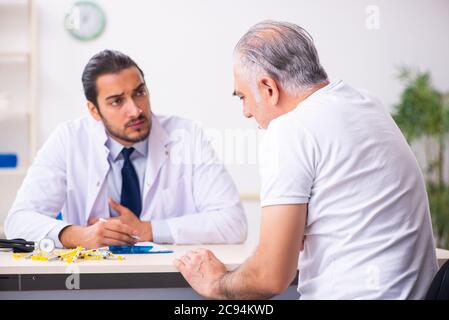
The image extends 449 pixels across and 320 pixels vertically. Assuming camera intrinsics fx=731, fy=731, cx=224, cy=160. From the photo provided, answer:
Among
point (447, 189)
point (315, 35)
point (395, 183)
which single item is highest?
point (315, 35)

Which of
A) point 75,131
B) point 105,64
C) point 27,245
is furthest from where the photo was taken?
point 75,131

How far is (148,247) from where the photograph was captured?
1898mm

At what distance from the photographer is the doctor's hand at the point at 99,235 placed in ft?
6.24

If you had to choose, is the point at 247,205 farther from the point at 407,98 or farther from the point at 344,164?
the point at 407,98

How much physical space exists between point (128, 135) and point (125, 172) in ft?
0.40

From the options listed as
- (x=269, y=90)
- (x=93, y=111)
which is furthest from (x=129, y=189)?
(x=269, y=90)

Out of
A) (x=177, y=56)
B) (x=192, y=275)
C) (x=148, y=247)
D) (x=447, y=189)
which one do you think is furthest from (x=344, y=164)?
(x=447, y=189)

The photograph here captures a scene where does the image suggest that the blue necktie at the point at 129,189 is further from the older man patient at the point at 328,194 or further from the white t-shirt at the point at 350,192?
the white t-shirt at the point at 350,192

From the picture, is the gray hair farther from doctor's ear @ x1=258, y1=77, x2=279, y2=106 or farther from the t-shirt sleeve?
the t-shirt sleeve

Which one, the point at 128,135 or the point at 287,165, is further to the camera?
the point at 128,135

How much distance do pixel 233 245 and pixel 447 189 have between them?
191 cm

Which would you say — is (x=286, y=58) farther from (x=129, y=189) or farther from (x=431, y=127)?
Result: (x=431, y=127)

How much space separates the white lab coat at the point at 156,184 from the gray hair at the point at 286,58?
809 mm

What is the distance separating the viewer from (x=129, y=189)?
2285 millimetres
